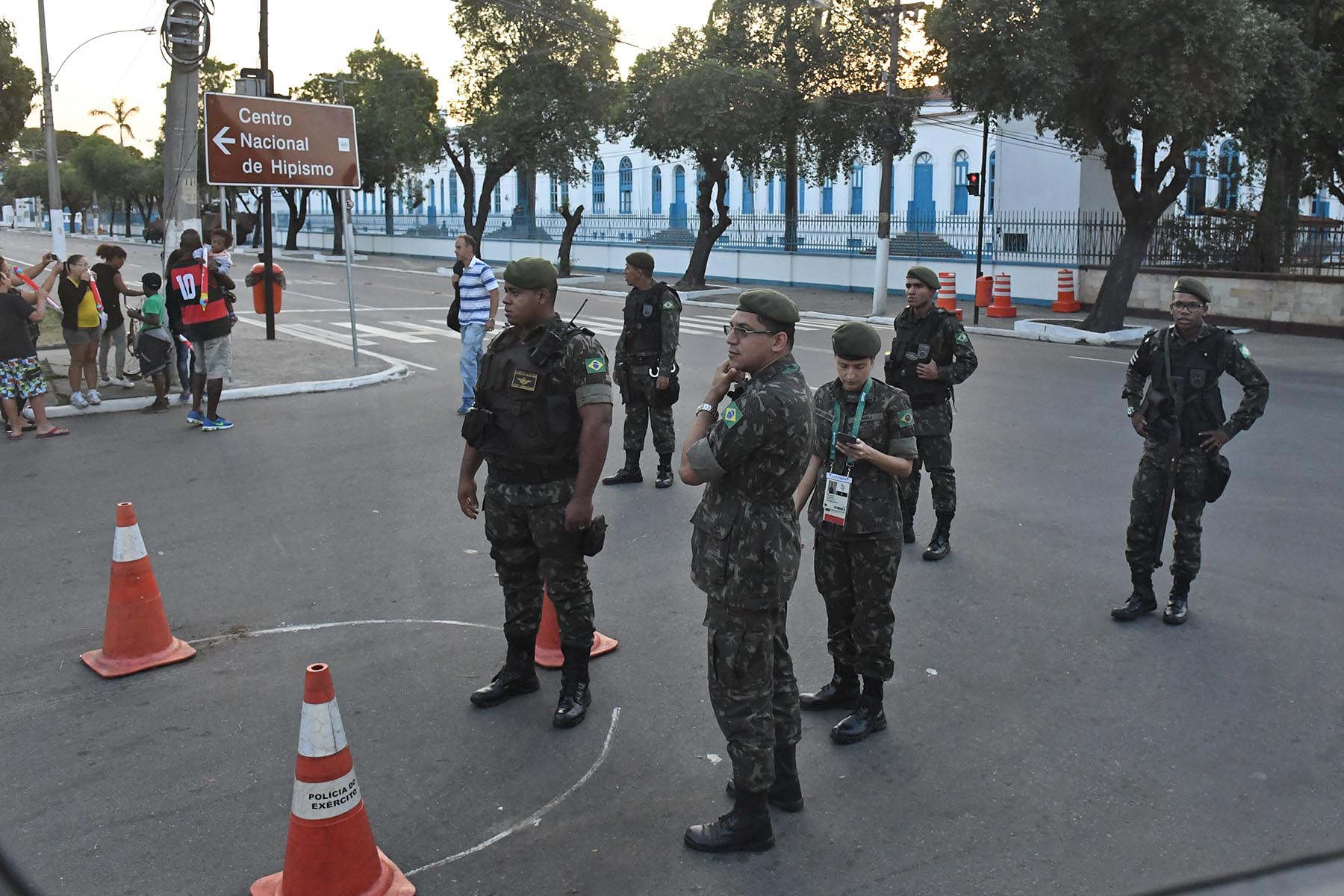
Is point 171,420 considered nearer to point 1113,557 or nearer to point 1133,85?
point 1113,557

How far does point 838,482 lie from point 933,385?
277 cm

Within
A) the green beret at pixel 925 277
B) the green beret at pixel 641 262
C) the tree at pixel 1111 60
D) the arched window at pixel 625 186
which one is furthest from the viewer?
the arched window at pixel 625 186

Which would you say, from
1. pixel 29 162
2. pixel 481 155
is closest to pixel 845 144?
pixel 481 155

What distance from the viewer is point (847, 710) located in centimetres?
500

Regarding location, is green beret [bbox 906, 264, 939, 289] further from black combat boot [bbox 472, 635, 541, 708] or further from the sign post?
the sign post

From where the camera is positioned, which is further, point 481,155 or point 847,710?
point 481,155

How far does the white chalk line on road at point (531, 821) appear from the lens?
381 centimetres

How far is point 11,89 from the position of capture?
25281mm

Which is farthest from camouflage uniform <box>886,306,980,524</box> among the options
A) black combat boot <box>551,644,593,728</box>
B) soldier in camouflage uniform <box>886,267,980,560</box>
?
black combat boot <box>551,644,593,728</box>

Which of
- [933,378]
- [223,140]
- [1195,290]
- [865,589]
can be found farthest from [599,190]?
[865,589]

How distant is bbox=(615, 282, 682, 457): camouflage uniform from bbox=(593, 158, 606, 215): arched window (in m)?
50.4

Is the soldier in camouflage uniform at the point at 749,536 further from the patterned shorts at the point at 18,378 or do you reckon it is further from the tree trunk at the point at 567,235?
the tree trunk at the point at 567,235

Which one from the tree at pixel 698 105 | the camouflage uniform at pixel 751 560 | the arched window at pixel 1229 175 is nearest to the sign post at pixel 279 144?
the camouflage uniform at pixel 751 560

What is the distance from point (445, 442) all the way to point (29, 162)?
4567 inches
